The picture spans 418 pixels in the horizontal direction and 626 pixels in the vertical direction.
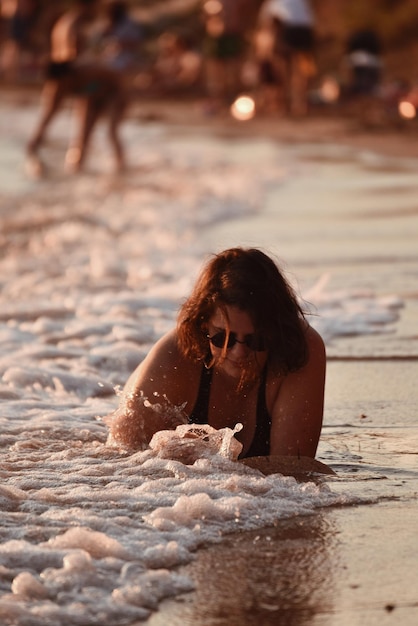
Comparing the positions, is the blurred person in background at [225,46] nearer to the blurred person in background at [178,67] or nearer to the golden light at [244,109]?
the golden light at [244,109]

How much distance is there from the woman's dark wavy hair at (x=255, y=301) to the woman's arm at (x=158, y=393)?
0.18 meters

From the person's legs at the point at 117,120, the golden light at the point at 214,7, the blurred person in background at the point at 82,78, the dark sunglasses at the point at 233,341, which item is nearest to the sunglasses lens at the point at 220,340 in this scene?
the dark sunglasses at the point at 233,341

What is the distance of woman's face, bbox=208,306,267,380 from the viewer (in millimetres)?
4555

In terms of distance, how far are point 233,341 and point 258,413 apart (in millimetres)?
423

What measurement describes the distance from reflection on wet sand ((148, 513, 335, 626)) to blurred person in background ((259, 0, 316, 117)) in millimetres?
15922

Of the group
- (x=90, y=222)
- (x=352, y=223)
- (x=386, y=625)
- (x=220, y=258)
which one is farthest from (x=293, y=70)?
(x=386, y=625)

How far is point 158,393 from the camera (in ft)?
16.1

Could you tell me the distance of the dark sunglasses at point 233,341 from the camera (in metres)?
4.59

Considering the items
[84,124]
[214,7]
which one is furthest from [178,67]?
[84,124]

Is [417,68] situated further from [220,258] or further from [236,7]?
[220,258]

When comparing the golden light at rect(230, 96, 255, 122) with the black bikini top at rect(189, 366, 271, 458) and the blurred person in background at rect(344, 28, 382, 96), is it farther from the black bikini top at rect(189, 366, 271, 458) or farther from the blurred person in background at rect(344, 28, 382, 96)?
the black bikini top at rect(189, 366, 271, 458)

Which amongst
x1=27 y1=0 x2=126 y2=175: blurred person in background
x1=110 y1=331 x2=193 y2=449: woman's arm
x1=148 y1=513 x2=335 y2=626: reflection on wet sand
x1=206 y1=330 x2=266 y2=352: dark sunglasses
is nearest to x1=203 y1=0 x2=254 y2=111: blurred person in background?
x1=27 y1=0 x2=126 y2=175: blurred person in background

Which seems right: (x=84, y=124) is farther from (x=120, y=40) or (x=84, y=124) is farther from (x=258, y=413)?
(x=258, y=413)

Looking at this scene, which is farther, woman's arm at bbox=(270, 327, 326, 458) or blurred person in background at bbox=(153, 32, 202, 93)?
blurred person in background at bbox=(153, 32, 202, 93)
